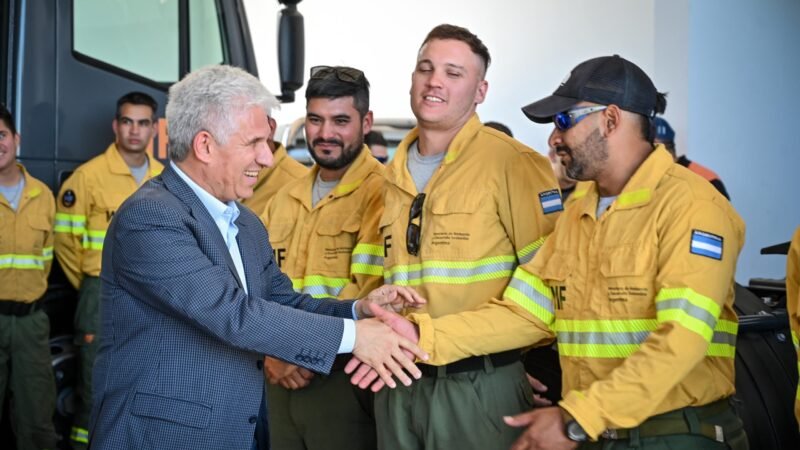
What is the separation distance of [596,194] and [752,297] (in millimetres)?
1320

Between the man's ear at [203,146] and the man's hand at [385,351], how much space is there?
Answer: 25.2 inches

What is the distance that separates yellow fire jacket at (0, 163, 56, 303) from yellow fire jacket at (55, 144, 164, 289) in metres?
0.13

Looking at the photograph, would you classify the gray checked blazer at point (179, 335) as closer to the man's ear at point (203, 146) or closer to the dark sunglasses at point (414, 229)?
the man's ear at point (203, 146)

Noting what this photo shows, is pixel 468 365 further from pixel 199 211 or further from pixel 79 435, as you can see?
pixel 79 435

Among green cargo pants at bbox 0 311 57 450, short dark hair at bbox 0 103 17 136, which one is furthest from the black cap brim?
green cargo pants at bbox 0 311 57 450

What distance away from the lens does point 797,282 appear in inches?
98.3

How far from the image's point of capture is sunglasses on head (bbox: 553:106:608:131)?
262 cm

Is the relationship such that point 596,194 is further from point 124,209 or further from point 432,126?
point 124,209

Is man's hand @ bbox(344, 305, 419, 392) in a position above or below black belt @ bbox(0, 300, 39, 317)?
above

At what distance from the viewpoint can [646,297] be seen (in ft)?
7.95

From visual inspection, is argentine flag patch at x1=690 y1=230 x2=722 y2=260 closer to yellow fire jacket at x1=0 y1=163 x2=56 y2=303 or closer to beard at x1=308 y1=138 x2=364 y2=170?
beard at x1=308 y1=138 x2=364 y2=170

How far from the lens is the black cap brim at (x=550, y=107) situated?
8.69ft

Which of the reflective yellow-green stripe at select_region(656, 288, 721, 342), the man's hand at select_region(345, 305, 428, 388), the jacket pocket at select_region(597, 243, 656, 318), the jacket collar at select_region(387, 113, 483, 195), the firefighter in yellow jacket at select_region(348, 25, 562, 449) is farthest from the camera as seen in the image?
the jacket collar at select_region(387, 113, 483, 195)

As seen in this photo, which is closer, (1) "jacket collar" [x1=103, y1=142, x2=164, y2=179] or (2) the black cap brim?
(2) the black cap brim
